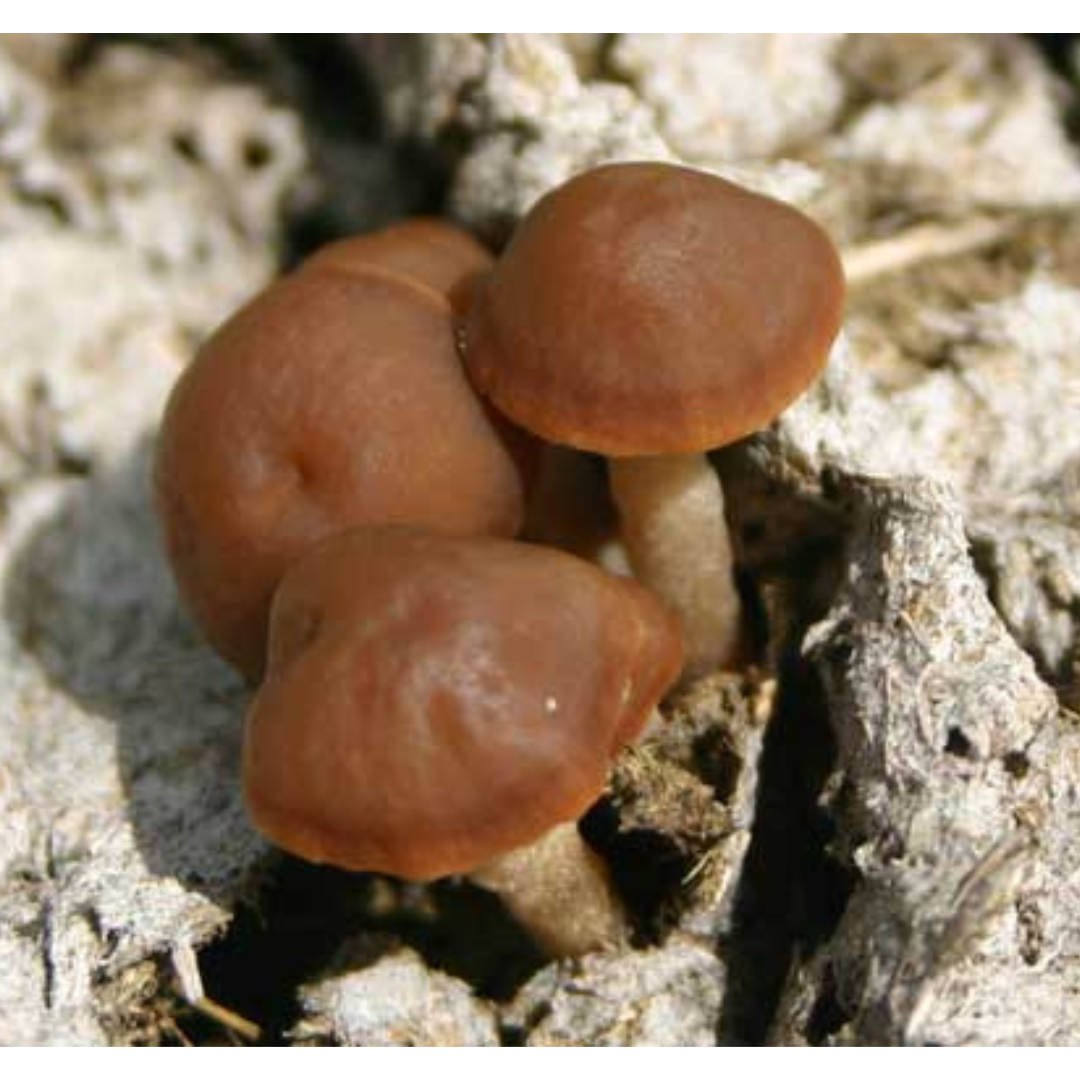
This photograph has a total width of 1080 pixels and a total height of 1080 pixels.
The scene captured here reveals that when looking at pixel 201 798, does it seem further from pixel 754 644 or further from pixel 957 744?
pixel 957 744

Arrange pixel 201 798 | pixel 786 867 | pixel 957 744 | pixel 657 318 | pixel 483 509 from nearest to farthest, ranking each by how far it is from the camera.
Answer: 1. pixel 657 318
2. pixel 957 744
3. pixel 483 509
4. pixel 786 867
5. pixel 201 798

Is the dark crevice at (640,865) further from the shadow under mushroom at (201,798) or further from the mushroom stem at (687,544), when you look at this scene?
the mushroom stem at (687,544)

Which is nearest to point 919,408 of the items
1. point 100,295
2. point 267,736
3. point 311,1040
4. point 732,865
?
point 732,865

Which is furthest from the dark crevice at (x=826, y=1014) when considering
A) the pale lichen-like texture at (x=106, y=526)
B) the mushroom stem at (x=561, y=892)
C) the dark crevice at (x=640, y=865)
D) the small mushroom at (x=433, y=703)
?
the pale lichen-like texture at (x=106, y=526)

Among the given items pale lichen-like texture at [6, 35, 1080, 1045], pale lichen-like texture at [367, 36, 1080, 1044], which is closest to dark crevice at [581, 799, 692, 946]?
pale lichen-like texture at [6, 35, 1080, 1045]

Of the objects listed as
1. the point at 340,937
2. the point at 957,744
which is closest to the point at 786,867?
the point at 957,744

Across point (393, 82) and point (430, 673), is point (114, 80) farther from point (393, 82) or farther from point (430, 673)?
point (430, 673)
